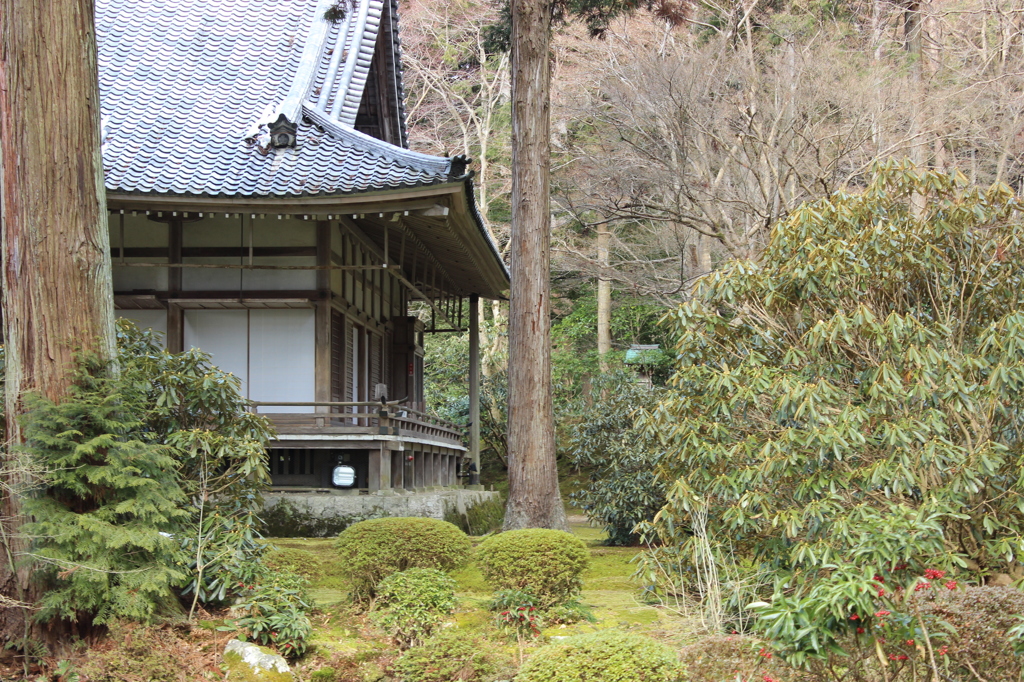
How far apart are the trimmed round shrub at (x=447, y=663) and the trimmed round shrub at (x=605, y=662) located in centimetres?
112

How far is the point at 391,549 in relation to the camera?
7.68m

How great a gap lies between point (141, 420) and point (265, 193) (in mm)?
4669

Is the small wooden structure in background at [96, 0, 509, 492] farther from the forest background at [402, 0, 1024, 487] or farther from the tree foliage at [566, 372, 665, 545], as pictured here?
the forest background at [402, 0, 1024, 487]

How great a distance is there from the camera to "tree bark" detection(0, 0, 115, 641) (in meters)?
6.35

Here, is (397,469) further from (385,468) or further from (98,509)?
(98,509)

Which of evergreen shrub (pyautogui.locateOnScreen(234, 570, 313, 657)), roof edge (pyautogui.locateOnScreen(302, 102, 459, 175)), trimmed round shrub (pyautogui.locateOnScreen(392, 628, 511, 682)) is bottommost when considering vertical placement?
trimmed round shrub (pyautogui.locateOnScreen(392, 628, 511, 682))

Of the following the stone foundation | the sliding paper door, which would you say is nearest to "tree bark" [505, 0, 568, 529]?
the stone foundation

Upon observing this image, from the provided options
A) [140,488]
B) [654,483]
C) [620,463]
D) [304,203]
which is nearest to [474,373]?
[620,463]

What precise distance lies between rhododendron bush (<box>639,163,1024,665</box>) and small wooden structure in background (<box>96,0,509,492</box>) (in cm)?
466

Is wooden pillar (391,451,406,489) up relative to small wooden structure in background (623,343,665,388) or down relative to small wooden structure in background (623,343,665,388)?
down

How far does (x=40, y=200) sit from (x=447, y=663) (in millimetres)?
4288

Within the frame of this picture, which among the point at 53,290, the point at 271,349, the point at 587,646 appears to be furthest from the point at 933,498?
the point at 271,349

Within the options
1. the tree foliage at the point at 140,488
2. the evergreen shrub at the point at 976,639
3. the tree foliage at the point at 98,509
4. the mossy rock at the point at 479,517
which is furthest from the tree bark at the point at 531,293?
the evergreen shrub at the point at 976,639

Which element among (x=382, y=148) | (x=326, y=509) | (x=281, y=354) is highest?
(x=382, y=148)
